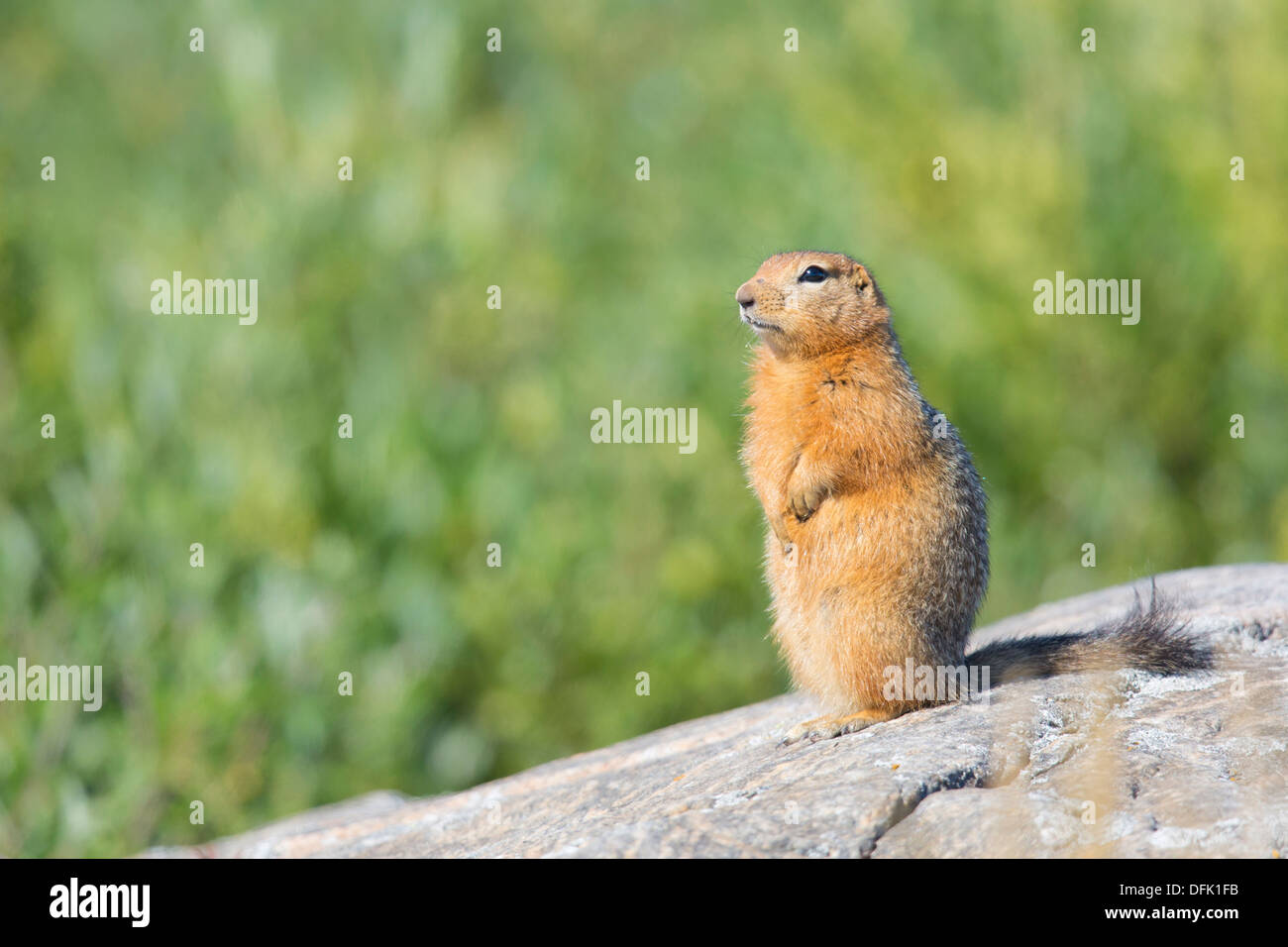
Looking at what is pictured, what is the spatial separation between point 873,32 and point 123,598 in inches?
330

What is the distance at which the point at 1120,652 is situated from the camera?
516cm

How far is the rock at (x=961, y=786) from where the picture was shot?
3.86m

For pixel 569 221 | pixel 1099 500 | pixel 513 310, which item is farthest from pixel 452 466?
pixel 569 221

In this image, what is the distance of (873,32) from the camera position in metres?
13.1

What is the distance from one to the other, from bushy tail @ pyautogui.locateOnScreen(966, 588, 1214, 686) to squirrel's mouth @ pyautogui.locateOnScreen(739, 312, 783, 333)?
153 cm

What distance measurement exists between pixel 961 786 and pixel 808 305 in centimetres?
220

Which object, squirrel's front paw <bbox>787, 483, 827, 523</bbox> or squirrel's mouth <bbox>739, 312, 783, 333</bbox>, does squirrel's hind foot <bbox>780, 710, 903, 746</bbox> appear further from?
squirrel's mouth <bbox>739, 312, 783, 333</bbox>

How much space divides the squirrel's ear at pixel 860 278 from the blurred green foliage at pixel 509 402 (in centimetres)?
539
